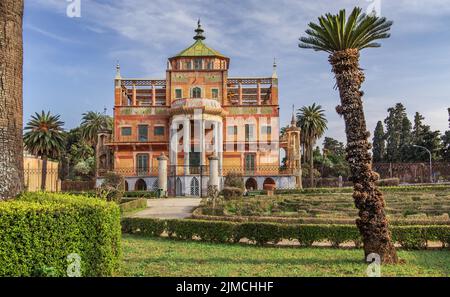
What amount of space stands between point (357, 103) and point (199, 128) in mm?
37858

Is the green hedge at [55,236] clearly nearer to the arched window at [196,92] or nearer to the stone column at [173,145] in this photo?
the stone column at [173,145]

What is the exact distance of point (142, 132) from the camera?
53.5m

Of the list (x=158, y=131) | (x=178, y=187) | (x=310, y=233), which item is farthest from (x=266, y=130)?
(x=310, y=233)

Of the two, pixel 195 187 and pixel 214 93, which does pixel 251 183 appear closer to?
pixel 195 187

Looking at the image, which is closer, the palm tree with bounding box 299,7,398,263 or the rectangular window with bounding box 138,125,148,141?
the palm tree with bounding box 299,7,398,263

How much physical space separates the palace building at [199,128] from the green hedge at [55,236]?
38.7m

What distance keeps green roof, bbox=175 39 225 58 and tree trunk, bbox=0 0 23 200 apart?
150 feet

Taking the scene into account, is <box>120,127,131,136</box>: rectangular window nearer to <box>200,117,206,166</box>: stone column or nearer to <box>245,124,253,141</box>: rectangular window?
<box>200,117,206,166</box>: stone column

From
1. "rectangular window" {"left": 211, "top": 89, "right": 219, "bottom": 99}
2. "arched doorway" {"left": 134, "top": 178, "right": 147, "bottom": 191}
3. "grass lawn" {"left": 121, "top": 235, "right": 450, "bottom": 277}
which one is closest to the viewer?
"grass lawn" {"left": 121, "top": 235, "right": 450, "bottom": 277}

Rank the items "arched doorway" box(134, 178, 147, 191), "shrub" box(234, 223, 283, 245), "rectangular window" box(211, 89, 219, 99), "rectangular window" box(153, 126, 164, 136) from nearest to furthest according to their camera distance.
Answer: "shrub" box(234, 223, 283, 245) < "arched doorway" box(134, 178, 147, 191) < "rectangular window" box(153, 126, 164, 136) < "rectangular window" box(211, 89, 219, 99)

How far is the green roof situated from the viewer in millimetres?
55188

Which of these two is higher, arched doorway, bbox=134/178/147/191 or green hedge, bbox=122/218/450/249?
arched doorway, bbox=134/178/147/191

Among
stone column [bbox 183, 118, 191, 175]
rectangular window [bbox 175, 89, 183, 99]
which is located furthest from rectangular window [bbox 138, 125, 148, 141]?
stone column [bbox 183, 118, 191, 175]
